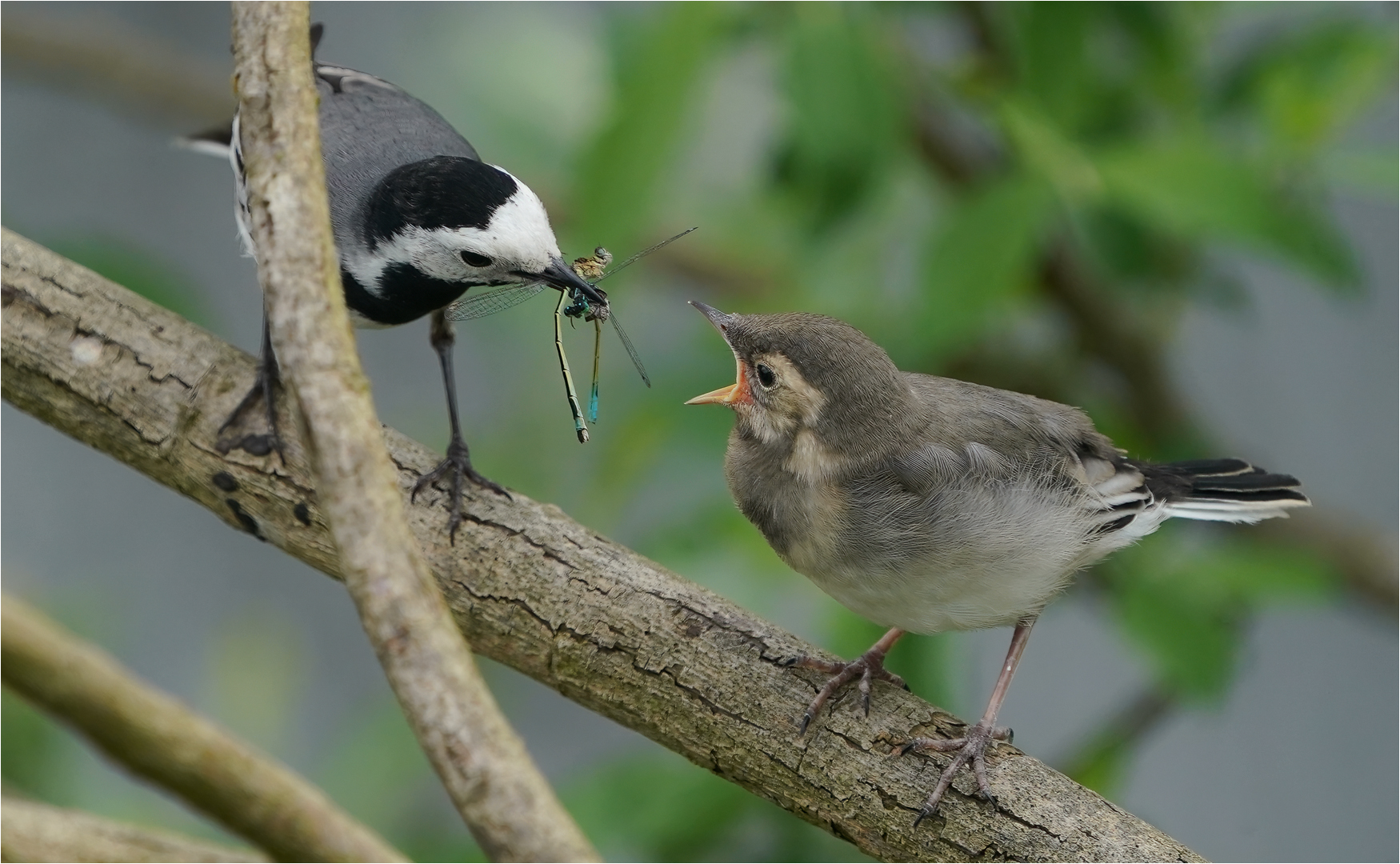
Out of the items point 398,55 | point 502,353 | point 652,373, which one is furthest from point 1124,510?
point 398,55

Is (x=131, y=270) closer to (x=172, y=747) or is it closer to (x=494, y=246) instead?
(x=172, y=747)

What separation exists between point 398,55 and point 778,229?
2157 mm

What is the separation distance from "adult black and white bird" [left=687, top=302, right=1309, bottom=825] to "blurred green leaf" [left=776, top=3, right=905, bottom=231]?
52 cm

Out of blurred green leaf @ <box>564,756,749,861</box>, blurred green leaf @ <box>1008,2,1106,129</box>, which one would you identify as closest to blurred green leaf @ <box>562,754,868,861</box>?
blurred green leaf @ <box>564,756,749,861</box>

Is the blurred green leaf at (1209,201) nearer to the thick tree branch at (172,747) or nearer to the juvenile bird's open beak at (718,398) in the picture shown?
the juvenile bird's open beak at (718,398)

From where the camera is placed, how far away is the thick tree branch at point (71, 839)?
1.99 m

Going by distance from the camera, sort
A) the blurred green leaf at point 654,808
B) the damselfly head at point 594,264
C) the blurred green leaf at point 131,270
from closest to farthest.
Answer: the damselfly head at point 594,264 → the blurred green leaf at point 654,808 → the blurred green leaf at point 131,270

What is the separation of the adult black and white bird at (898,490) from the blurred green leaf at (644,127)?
234 millimetres

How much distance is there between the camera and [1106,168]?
226 cm

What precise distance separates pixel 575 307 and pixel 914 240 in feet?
6.03

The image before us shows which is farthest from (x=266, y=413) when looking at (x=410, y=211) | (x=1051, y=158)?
(x=1051, y=158)

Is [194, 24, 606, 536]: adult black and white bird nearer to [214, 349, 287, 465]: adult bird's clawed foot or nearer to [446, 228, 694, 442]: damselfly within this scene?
[446, 228, 694, 442]: damselfly

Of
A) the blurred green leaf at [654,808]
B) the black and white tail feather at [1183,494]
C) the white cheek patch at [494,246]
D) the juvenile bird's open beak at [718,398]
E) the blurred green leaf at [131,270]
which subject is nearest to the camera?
the white cheek patch at [494,246]

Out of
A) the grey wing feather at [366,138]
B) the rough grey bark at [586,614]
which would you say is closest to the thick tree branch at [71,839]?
the rough grey bark at [586,614]
